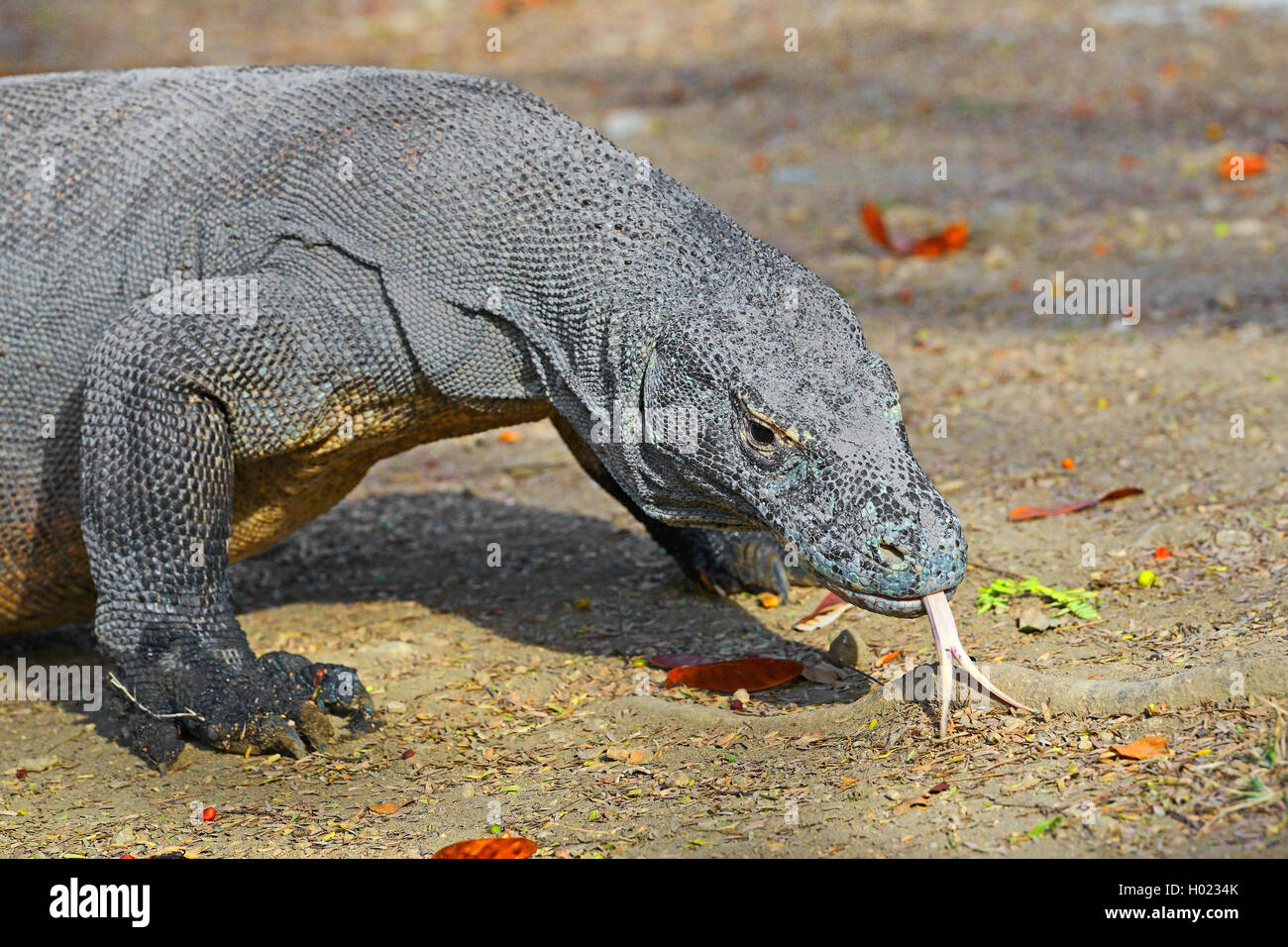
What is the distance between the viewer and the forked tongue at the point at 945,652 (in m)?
3.28

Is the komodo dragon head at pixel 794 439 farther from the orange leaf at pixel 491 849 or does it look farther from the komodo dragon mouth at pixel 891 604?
the orange leaf at pixel 491 849

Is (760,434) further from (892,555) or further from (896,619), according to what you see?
(896,619)

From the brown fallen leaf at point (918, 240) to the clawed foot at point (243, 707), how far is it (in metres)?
5.77

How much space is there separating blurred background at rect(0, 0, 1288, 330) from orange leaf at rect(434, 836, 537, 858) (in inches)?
201

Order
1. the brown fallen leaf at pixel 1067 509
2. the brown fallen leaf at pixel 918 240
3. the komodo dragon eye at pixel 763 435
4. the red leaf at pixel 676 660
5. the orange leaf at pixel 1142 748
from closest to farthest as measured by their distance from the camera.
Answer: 1. the orange leaf at pixel 1142 748
2. the komodo dragon eye at pixel 763 435
3. the red leaf at pixel 676 660
4. the brown fallen leaf at pixel 1067 509
5. the brown fallen leaf at pixel 918 240

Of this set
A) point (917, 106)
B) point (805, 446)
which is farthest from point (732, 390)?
point (917, 106)

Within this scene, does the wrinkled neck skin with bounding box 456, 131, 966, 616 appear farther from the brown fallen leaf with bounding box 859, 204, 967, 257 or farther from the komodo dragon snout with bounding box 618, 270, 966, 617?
the brown fallen leaf with bounding box 859, 204, 967, 257

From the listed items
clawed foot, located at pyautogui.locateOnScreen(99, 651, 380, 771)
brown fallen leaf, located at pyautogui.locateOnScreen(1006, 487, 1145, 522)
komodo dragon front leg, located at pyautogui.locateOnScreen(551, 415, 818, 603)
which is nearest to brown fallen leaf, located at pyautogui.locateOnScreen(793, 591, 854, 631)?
komodo dragon front leg, located at pyautogui.locateOnScreen(551, 415, 818, 603)

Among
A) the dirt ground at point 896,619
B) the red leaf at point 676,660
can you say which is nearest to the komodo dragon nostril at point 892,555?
the dirt ground at point 896,619

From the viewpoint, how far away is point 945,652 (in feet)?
10.8

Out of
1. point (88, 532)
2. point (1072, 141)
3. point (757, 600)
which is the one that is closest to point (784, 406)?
point (757, 600)

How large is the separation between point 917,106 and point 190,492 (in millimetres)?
9174

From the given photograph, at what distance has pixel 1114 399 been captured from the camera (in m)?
6.28

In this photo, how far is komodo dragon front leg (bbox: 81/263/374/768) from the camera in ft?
12.9
